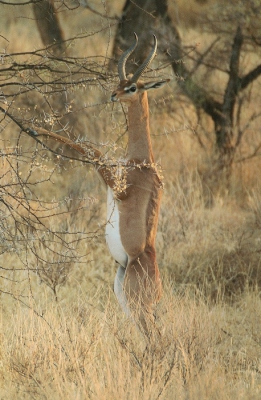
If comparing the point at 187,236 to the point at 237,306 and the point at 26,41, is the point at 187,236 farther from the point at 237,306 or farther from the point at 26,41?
the point at 26,41

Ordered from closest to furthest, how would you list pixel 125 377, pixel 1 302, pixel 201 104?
pixel 125 377 < pixel 1 302 < pixel 201 104

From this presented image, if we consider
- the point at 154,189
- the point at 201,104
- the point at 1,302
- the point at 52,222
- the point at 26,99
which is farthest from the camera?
the point at 201,104

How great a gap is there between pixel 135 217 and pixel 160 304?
695 mm

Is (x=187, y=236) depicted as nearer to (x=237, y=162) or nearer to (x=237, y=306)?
(x=237, y=306)

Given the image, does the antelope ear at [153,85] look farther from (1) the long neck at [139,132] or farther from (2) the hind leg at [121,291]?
(2) the hind leg at [121,291]

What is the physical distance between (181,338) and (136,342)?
427 millimetres

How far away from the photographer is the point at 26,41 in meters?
17.6

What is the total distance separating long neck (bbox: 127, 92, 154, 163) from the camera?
642 centimetres

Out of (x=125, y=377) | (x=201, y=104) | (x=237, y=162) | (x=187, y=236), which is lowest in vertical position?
(x=125, y=377)

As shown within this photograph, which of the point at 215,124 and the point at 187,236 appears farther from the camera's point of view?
the point at 215,124

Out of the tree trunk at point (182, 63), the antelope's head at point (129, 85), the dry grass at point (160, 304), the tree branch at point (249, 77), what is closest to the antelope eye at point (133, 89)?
the antelope's head at point (129, 85)

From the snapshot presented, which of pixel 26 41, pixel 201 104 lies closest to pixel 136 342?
pixel 201 104

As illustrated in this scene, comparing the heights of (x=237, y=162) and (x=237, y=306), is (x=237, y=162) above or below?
above

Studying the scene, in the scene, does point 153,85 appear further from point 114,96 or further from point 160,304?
point 160,304
